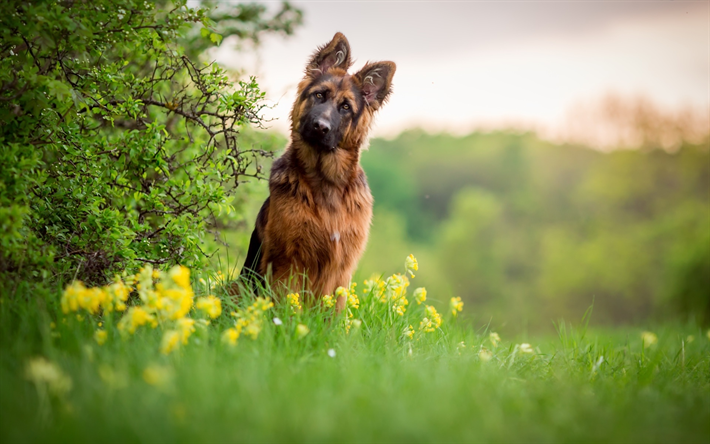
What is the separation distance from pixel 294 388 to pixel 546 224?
44553 millimetres

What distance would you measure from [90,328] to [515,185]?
4968 cm

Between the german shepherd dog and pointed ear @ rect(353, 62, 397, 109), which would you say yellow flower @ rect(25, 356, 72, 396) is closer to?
the german shepherd dog

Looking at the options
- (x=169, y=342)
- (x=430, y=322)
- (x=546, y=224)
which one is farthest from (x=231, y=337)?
(x=546, y=224)

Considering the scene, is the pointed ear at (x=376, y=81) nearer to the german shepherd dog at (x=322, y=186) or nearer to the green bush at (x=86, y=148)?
the german shepherd dog at (x=322, y=186)

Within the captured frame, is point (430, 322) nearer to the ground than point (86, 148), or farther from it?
nearer to the ground

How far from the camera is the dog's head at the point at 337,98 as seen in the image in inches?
184

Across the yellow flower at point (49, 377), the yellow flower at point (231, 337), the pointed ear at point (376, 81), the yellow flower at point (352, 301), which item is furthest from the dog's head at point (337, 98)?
the yellow flower at point (49, 377)

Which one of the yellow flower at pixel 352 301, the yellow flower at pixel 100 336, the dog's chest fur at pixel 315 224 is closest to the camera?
the yellow flower at pixel 100 336

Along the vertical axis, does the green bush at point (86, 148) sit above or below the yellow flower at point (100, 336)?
above

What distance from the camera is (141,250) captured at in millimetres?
4145

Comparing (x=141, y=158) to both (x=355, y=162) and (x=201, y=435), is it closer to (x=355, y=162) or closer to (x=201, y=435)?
(x=355, y=162)

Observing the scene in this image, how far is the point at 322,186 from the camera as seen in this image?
472 cm

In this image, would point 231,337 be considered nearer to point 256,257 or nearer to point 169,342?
point 169,342

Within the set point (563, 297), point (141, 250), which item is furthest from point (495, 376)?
point (563, 297)
